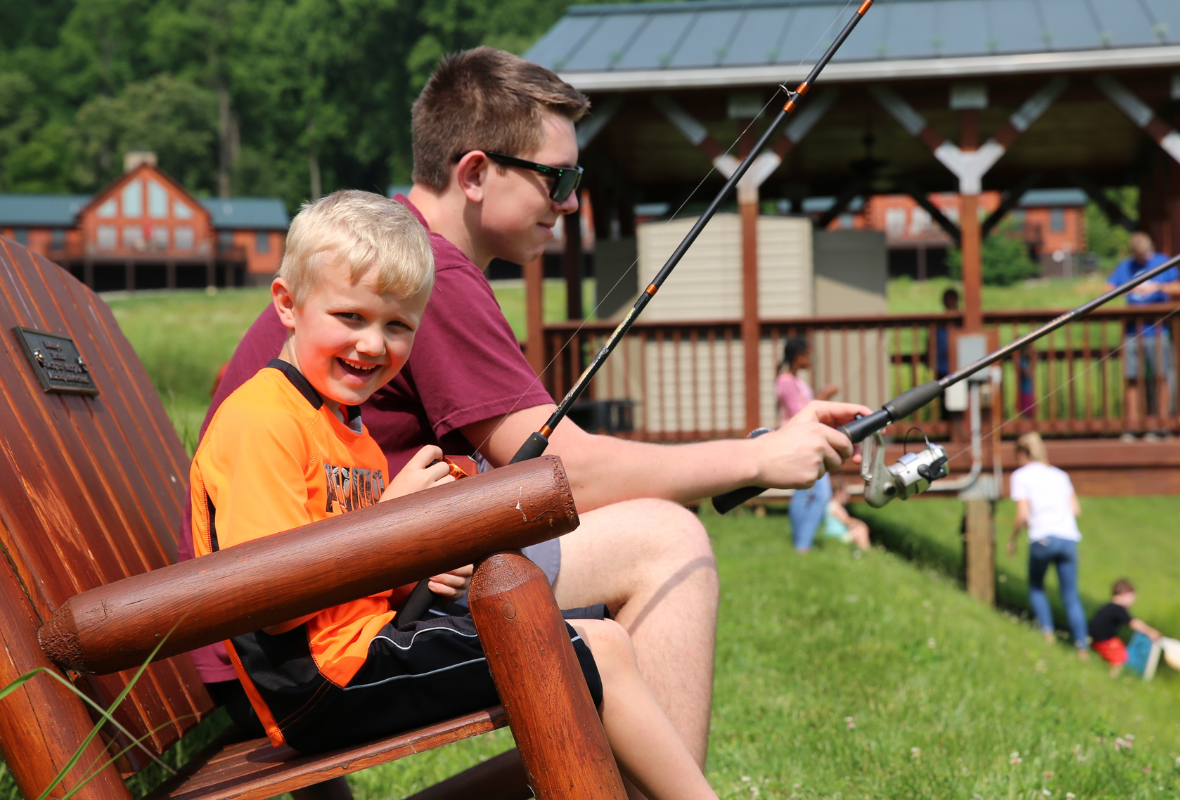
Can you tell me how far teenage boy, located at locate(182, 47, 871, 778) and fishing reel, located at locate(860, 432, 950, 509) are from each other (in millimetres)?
125

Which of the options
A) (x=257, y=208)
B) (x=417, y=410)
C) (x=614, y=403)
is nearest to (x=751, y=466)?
(x=417, y=410)

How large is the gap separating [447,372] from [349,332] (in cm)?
29

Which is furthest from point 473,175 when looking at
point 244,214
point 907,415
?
point 244,214

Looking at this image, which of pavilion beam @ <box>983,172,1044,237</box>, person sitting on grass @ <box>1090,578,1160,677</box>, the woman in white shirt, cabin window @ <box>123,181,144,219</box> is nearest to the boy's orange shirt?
the woman in white shirt

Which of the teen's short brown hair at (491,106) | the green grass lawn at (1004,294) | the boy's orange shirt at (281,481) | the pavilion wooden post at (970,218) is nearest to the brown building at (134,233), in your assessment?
the green grass lawn at (1004,294)

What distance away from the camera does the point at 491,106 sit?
233 centimetres

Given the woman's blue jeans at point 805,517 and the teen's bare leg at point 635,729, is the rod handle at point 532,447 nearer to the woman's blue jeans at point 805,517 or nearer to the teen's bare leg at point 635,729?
the teen's bare leg at point 635,729

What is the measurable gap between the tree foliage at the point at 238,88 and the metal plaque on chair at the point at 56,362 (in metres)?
52.3

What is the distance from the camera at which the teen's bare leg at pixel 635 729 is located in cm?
171

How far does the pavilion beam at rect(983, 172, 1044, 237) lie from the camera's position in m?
13.3

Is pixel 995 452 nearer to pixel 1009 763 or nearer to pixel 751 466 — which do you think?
pixel 1009 763

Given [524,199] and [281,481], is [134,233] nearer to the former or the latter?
[524,199]

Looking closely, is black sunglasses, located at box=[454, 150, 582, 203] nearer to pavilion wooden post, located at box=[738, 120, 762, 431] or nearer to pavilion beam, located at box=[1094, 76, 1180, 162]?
pavilion wooden post, located at box=[738, 120, 762, 431]

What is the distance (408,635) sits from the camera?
1696 mm
